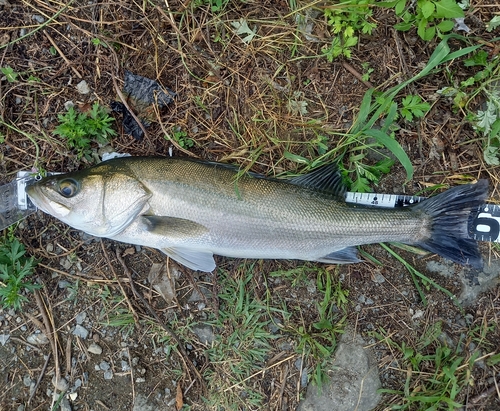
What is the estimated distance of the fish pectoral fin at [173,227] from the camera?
3.14m

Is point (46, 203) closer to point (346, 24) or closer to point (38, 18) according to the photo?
point (38, 18)

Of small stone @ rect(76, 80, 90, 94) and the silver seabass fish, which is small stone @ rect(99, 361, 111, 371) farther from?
small stone @ rect(76, 80, 90, 94)

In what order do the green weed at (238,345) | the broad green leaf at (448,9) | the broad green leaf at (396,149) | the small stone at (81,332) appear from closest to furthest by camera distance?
the broad green leaf at (448,9)
the broad green leaf at (396,149)
the green weed at (238,345)
the small stone at (81,332)

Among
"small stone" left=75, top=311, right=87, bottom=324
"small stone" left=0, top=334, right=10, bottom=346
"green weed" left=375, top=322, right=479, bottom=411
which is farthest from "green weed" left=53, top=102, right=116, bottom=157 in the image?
"green weed" left=375, top=322, right=479, bottom=411

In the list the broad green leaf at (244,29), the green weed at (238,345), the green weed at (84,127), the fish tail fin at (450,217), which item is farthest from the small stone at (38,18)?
the fish tail fin at (450,217)

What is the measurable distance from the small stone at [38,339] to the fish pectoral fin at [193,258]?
62.4 inches

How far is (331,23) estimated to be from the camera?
347 centimetres

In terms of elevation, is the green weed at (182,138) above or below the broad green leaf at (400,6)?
below

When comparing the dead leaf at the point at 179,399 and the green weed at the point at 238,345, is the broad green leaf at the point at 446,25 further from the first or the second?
the dead leaf at the point at 179,399

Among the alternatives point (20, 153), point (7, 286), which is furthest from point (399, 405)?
point (20, 153)

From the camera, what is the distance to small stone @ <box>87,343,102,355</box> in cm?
367

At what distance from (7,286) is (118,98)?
2.02 m

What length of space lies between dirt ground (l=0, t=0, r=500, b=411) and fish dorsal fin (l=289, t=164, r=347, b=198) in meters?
0.26

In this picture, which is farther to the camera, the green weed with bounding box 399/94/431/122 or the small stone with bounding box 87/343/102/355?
the small stone with bounding box 87/343/102/355
